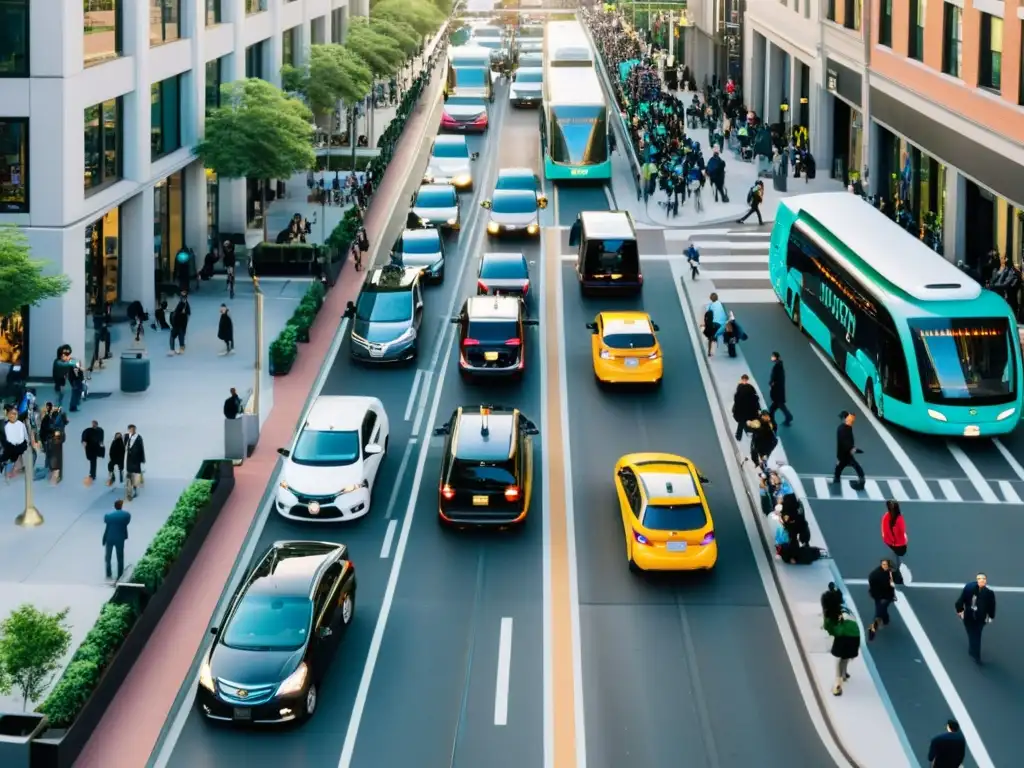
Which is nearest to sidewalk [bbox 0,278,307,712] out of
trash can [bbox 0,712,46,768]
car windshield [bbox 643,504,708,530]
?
trash can [bbox 0,712,46,768]

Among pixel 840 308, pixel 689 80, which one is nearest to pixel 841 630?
pixel 840 308

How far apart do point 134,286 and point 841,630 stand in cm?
2826

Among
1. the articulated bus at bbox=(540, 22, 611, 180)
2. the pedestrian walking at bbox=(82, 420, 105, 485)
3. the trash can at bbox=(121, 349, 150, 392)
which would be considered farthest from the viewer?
the articulated bus at bbox=(540, 22, 611, 180)

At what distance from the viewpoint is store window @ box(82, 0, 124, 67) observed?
39.6m

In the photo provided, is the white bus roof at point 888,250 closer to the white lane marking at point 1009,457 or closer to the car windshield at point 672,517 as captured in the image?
the white lane marking at point 1009,457

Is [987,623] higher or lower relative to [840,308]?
lower

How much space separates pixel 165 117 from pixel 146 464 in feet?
62.0

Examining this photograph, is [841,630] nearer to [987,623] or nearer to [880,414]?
[987,623]

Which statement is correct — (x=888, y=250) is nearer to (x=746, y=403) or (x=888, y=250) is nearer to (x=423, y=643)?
(x=746, y=403)

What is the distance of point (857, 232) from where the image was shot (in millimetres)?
36562

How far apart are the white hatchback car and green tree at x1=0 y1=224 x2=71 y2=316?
629 cm

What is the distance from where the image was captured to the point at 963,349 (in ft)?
103

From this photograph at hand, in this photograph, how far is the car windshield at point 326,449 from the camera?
1137 inches

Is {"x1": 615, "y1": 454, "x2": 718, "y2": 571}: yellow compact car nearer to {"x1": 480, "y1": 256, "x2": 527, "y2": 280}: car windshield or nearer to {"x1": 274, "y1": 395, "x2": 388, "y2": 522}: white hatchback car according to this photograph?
{"x1": 274, "y1": 395, "x2": 388, "y2": 522}: white hatchback car
